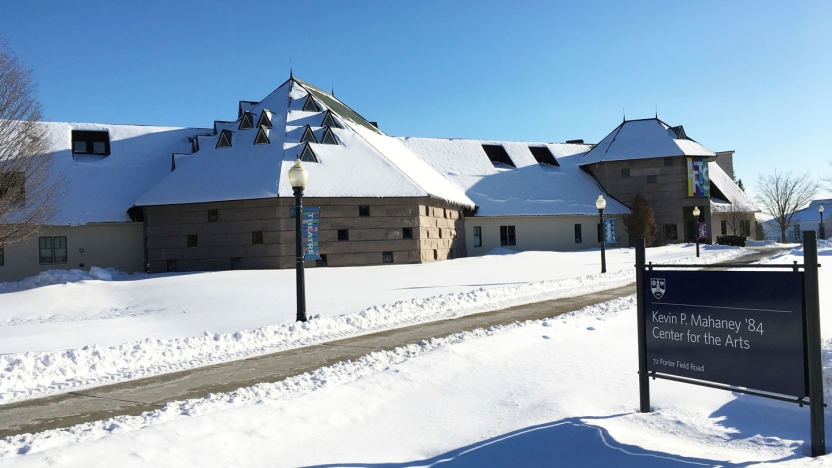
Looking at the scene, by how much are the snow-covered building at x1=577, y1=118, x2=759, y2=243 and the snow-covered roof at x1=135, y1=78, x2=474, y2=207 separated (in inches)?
705

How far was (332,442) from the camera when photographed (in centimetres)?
604

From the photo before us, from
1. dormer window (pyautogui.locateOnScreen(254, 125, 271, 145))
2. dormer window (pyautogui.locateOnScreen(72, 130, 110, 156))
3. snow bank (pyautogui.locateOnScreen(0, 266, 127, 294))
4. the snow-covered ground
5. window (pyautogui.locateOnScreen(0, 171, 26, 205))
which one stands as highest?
dormer window (pyautogui.locateOnScreen(72, 130, 110, 156))

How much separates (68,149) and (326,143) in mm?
15428

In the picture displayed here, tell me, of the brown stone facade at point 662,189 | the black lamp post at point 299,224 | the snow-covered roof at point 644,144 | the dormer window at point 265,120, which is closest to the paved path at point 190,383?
the black lamp post at point 299,224

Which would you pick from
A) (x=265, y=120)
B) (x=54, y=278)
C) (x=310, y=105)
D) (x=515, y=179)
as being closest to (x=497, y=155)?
(x=515, y=179)

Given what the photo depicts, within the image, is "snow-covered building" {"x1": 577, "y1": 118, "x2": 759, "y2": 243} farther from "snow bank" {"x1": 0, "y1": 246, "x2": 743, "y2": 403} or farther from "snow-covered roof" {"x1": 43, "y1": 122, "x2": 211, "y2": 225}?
"snow bank" {"x1": 0, "y1": 246, "x2": 743, "y2": 403}

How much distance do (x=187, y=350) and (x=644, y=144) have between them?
43774 mm

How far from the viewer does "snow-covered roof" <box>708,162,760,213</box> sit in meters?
50.7

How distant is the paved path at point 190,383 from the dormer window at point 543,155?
125 ft

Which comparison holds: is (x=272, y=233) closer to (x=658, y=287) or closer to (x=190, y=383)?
(x=190, y=383)

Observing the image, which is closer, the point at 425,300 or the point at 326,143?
the point at 425,300

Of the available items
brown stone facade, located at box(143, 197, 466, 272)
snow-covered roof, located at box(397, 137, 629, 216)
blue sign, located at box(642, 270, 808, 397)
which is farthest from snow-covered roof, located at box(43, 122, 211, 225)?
blue sign, located at box(642, 270, 808, 397)

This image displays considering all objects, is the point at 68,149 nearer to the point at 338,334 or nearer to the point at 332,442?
the point at 338,334

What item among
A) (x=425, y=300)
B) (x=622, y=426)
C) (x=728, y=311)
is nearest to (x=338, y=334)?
(x=425, y=300)
